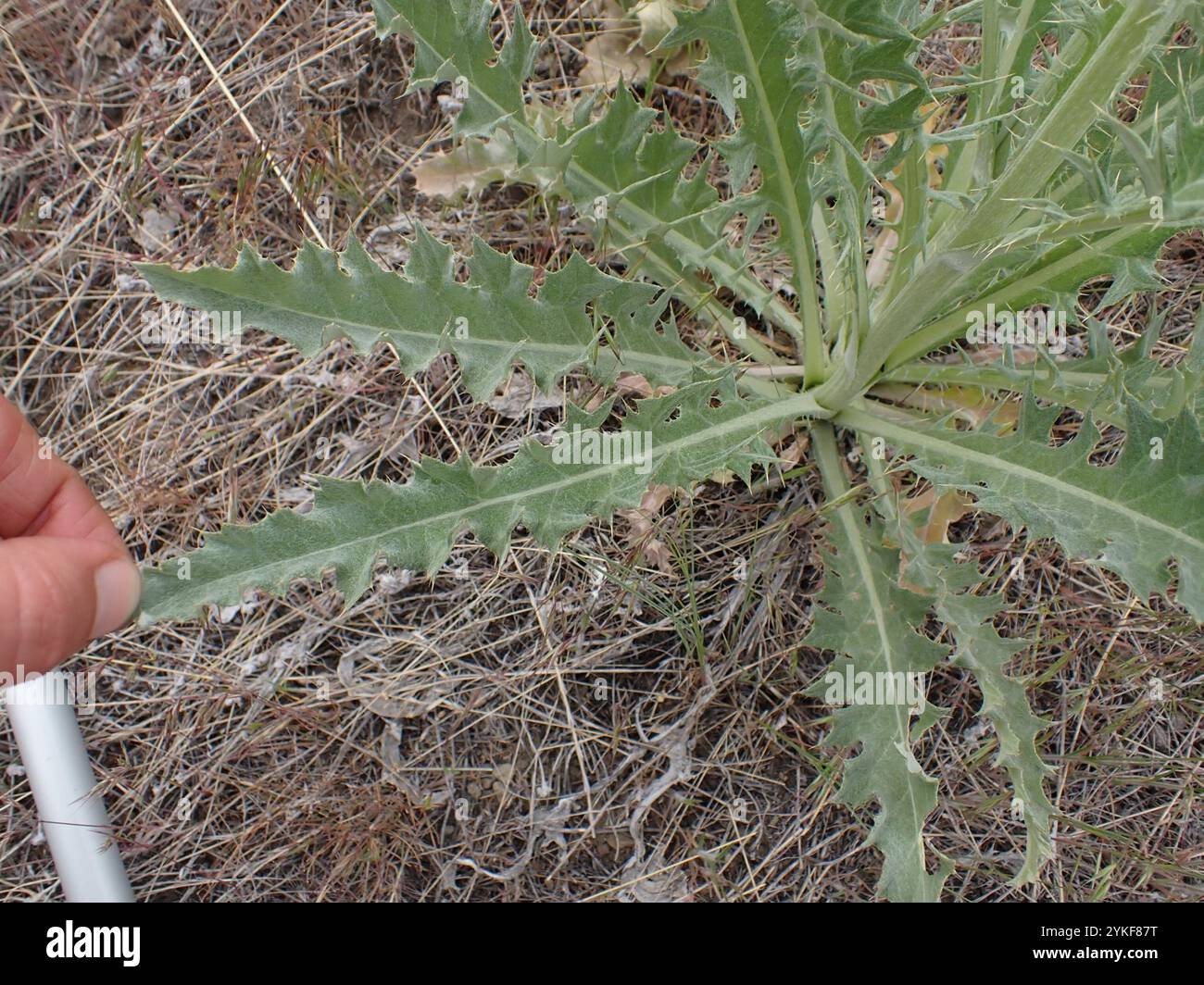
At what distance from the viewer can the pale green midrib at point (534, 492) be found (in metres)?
1.24

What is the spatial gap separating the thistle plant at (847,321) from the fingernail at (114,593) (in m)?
0.06

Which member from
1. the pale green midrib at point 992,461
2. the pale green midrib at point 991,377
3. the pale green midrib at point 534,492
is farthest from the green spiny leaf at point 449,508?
the pale green midrib at point 991,377

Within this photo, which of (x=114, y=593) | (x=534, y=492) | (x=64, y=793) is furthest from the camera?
(x=64, y=793)

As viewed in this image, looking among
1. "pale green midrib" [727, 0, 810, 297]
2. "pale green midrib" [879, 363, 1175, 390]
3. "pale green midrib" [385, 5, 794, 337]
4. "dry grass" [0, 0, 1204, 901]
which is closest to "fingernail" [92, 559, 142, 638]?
"dry grass" [0, 0, 1204, 901]

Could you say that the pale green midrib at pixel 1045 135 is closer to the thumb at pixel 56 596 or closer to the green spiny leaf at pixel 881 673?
the green spiny leaf at pixel 881 673

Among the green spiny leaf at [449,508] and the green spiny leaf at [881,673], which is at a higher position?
the green spiny leaf at [449,508]

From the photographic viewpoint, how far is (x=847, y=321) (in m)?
1.67

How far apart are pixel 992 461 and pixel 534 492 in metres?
0.71

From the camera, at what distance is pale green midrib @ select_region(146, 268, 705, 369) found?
1.32m

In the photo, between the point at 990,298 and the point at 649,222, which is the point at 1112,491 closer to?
A: the point at 990,298

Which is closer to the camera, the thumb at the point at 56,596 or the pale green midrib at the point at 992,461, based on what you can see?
the thumb at the point at 56,596

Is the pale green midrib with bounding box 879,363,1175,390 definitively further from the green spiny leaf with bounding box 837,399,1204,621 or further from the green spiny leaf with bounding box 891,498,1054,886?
the green spiny leaf with bounding box 891,498,1054,886

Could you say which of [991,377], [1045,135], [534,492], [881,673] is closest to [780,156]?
[1045,135]

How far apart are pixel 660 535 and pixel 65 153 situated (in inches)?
65.9
